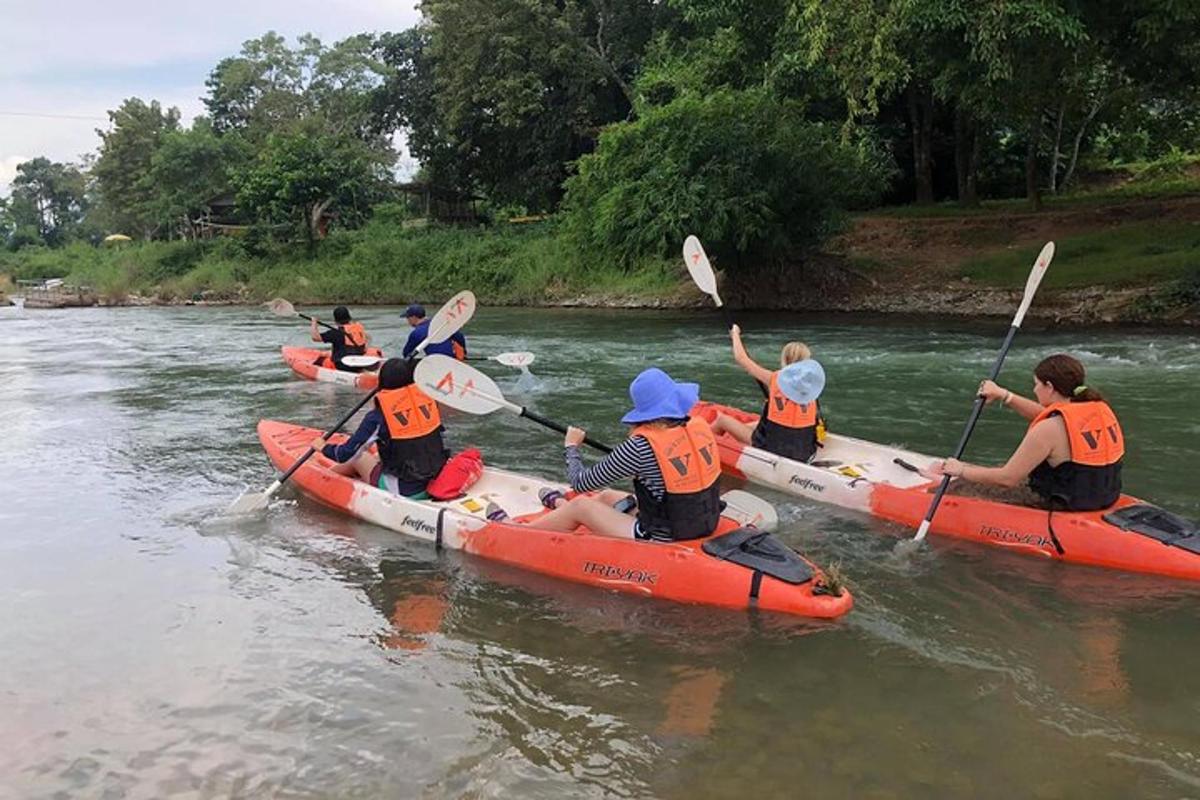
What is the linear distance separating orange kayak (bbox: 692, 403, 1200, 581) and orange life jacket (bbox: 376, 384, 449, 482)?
2136 millimetres

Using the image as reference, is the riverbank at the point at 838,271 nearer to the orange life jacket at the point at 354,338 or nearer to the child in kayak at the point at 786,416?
the orange life jacket at the point at 354,338

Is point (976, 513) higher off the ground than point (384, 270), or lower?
lower

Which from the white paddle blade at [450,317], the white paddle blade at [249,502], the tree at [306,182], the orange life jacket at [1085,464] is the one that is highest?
the tree at [306,182]

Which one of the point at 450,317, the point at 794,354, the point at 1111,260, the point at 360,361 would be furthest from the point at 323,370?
the point at 1111,260

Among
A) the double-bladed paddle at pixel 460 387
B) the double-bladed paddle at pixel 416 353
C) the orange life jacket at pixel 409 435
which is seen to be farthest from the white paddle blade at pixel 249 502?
the double-bladed paddle at pixel 460 387

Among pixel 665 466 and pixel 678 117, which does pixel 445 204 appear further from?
pixel 665 466

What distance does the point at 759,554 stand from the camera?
4.25 m

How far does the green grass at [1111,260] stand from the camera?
554 inches

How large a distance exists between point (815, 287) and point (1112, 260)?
499 cm

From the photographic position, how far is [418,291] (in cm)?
2666

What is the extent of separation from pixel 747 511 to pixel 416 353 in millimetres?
3192

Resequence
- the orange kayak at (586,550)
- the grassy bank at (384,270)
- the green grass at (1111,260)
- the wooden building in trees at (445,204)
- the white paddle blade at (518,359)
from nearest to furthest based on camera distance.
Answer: the orange kayak at (586,550) → the white paddle blade at (518,359) → the green grass at (1111,260) → the grassy bank at (384,270) → the wooden building in trees at (445,204)

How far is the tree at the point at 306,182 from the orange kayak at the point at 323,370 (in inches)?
737

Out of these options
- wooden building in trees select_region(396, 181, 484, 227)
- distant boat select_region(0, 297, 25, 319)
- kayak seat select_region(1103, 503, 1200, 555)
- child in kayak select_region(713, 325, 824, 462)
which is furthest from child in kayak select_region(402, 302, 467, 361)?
wooden building in trees select_region(396, 181, 484, 227)
